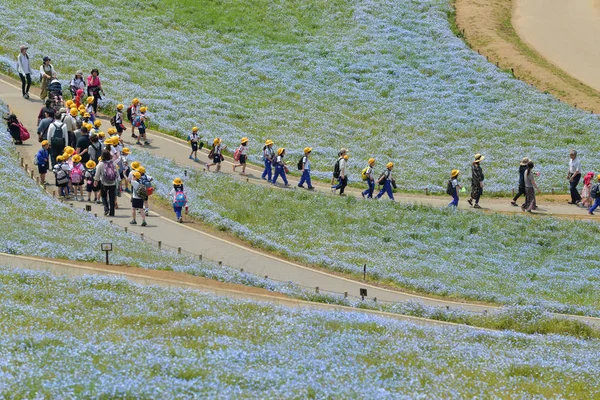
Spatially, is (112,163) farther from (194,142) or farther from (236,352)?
(236,352)

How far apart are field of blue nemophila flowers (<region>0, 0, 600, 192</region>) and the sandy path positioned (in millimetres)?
5443

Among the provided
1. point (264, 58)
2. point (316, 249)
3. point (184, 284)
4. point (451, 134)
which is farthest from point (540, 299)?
point (264, 58)

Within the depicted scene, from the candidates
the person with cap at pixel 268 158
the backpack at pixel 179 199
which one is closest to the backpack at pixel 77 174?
the backpack at pixel 179 199

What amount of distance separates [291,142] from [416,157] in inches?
239

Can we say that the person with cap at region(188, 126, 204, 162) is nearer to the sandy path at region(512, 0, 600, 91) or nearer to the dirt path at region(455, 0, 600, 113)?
the dirt path at region(455, 0, 600, 113)

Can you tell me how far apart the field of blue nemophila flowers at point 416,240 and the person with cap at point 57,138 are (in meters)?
3.57

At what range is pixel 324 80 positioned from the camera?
53031 millimetres

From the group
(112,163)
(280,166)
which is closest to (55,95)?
(280,166)

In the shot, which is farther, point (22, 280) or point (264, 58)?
point (264, 58)

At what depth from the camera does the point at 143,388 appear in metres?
12.3

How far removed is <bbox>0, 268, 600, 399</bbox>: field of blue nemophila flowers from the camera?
12.9m

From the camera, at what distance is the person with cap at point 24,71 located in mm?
38000

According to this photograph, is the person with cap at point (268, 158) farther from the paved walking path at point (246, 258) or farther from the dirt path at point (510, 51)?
the dirt path at point (510, 51)

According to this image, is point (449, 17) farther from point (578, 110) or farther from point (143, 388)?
point (143, 388)
